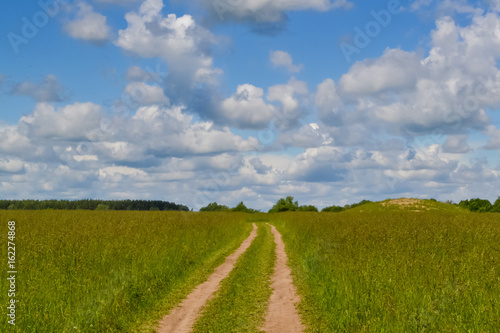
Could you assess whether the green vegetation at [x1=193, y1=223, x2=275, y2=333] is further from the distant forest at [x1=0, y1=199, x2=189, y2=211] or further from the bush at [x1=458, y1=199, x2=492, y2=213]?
the distant forest at [x1=0, y1=199, x2=189, y2=211]

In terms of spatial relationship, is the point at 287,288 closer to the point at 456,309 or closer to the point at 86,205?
the point at 456,309

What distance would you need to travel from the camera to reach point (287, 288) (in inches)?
490

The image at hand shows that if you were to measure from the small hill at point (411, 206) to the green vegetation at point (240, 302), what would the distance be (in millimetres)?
47172

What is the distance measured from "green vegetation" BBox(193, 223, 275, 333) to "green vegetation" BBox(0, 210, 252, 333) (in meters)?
1.17

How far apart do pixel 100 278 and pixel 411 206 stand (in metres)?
56.3

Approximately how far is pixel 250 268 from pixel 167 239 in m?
4.99

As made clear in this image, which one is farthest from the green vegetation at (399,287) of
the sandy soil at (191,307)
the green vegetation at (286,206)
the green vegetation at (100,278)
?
the green vegetation at (286,206)

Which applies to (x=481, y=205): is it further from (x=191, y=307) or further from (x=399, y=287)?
(x=191, y=307)

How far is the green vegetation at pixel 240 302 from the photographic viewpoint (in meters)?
8.77

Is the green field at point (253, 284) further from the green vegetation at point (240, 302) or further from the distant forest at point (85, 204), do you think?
the distant forest at point (85, 204)

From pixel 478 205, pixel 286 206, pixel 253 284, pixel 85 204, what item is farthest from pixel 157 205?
pixel 253 284

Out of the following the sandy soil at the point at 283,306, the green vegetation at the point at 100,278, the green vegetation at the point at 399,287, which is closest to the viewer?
the green vegetation at the point at 399,287

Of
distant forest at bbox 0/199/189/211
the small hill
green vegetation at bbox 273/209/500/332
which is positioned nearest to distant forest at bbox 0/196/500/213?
distant forest at bbox 0/199/189/211

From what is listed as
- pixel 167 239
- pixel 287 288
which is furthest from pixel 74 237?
pixel 287 288
